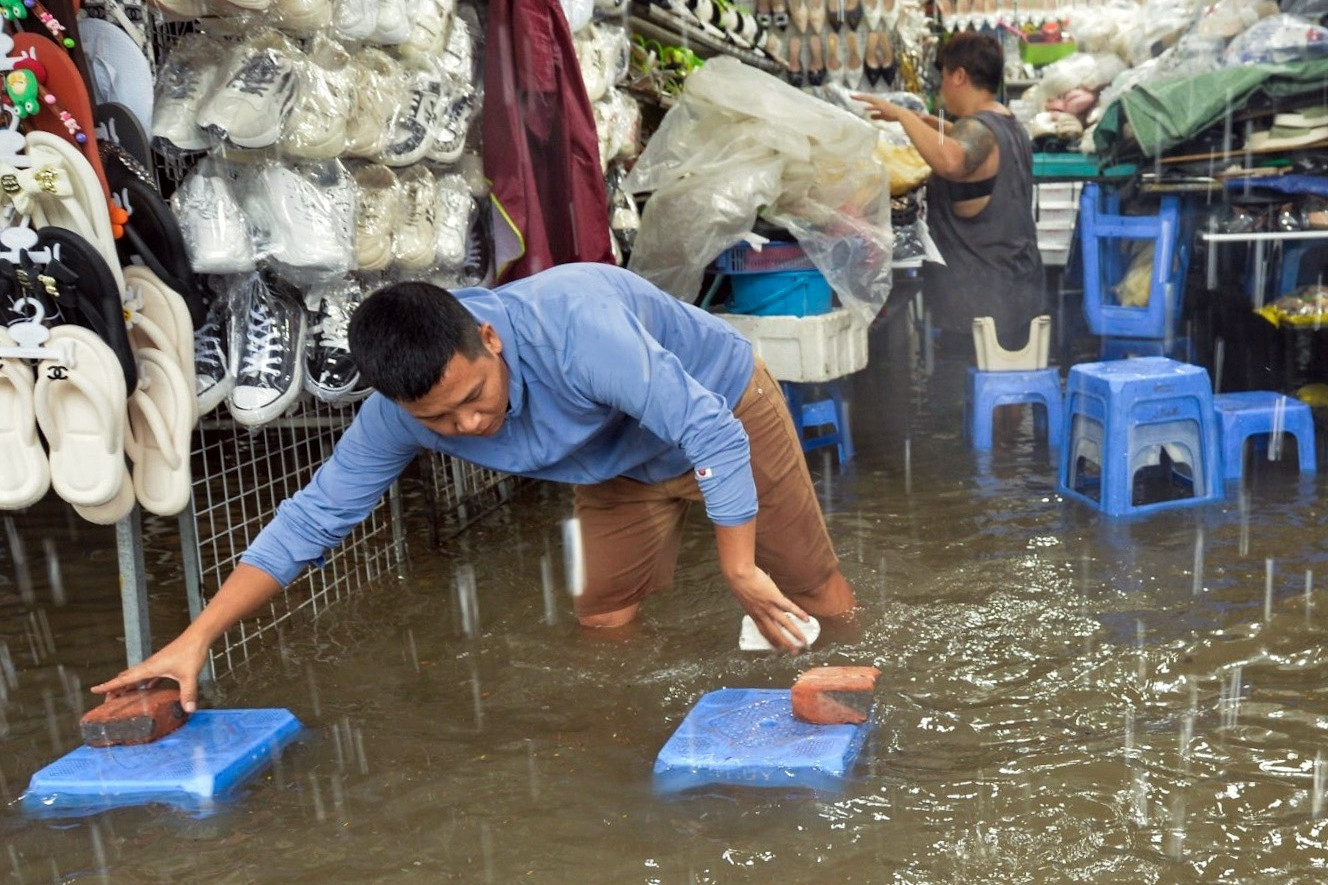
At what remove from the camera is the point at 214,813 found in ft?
7.79

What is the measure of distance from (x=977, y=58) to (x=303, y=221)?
3094mm

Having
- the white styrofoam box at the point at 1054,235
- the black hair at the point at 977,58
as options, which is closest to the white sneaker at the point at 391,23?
the black hair at the point at 977,58

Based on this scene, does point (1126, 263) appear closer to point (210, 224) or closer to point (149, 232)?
point (210, 224)

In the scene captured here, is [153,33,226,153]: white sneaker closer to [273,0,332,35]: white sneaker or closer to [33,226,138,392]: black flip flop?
[273,0,332,35]: white sneaker

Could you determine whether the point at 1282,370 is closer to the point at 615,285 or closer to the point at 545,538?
the point at 545,538

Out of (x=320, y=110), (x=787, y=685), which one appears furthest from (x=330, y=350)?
(x=787, y=685)

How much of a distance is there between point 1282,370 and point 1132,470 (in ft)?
6.38

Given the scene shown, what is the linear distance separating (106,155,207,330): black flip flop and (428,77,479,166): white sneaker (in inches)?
38.5

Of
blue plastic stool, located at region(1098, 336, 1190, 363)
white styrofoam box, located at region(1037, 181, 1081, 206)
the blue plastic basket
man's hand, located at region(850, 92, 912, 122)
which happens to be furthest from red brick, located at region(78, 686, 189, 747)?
white styrofoam box, located at region(1037, 181, 1081, 206)

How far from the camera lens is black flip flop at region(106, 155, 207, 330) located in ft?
8.50

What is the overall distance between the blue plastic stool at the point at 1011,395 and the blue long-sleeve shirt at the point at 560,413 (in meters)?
2.94

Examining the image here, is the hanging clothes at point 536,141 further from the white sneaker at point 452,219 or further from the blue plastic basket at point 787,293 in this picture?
the blue plastic basket at point 787,293

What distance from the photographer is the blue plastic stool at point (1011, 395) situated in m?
5.31

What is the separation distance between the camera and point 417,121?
336 centimetres
